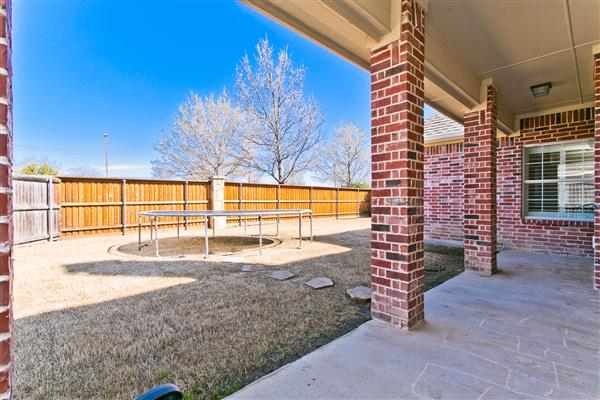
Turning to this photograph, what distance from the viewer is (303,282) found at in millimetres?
3846

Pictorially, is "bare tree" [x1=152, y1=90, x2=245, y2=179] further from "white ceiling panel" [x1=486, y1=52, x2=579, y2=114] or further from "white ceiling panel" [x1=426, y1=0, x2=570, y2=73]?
"white ceiling panel" [x1=426, y1=0, x2=570, y2=73]

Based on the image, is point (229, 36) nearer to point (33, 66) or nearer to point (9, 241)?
point (33, 66)

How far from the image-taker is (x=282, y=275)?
413cm

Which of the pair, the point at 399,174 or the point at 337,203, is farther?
the point at 337,203

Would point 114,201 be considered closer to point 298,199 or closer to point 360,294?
point 298,199

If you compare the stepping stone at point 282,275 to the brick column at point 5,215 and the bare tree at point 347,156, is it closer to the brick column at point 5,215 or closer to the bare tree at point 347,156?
the brick column at point 5,215

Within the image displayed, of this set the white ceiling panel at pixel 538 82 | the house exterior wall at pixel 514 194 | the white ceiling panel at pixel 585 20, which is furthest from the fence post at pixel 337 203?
the white ceiling panel at pixel 585 20

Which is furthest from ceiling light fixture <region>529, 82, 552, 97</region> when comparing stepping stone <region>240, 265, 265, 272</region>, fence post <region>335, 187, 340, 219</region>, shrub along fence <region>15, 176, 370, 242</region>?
fence post <region>335, 187, 340, 219</region>

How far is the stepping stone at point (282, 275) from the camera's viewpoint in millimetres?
4004

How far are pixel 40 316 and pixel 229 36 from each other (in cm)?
1623

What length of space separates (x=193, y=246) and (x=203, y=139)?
13.7 m

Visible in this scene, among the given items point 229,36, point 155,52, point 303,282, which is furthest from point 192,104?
point 303,282

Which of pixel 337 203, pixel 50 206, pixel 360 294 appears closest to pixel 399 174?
pixel 360 294

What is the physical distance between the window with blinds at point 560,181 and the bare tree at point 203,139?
15492 millimetres
